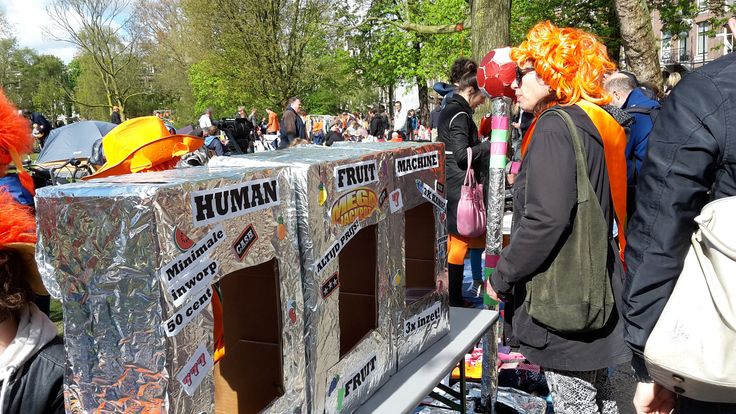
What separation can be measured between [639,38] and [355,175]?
28.2 ft

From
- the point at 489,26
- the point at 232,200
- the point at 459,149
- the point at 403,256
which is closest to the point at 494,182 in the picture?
the point at 403,256

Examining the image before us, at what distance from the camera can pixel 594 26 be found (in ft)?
55.2

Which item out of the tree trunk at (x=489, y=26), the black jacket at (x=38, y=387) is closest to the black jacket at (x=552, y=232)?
the black jacket at (x=38, y=387)

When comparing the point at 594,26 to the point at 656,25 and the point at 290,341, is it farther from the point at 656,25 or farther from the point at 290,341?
the point at 656,25

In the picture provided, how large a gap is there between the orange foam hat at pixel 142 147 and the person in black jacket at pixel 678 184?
1.65 meters

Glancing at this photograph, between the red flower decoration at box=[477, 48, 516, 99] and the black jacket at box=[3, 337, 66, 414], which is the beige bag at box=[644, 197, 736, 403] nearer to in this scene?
the black jacket at box=[3, 337, 66, 414]

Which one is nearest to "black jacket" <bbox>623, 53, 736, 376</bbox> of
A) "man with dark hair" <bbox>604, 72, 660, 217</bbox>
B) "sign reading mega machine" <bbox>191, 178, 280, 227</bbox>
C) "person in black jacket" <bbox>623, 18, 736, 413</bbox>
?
"person in black jacket" <bbox>623, 18, 736, 413</bbox>

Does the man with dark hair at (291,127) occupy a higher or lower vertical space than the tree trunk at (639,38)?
lower

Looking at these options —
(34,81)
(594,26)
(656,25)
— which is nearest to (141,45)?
(34,81)

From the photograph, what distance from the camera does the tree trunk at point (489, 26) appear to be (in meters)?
5.85

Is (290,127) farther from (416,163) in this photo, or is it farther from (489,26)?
(416,163)

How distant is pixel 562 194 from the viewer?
79.7 inches

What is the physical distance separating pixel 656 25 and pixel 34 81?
49.4 meters

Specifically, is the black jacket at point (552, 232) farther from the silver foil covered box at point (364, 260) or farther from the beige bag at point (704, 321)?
the beige bag at point (704, 321)
